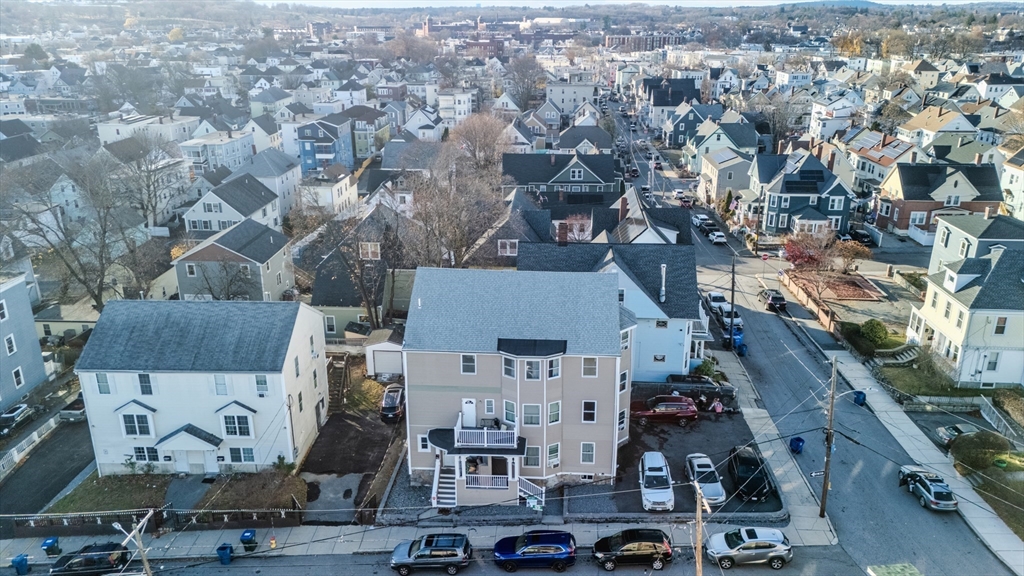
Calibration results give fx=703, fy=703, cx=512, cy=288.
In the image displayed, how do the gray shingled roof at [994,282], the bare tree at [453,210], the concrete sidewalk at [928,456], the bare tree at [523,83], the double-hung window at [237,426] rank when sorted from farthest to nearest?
1. the bare tree at [523,83]
2. the bare tree at [453,210]
3. the gray shingled roof at [994,282]
4. the double-hung window at [237,426]
5. the concrete sidewalk at [928,456]

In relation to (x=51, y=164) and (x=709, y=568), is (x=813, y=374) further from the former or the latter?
(x=51, y=164)

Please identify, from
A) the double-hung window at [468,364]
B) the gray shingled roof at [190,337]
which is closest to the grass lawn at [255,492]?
the gray shingled roof at [190,337]

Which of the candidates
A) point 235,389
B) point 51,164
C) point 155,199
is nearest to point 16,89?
point 51,164

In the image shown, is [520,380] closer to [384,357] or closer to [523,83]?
[384,357]

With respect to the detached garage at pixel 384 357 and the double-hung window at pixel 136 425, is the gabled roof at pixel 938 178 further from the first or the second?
the double-hung window at pixel 136 425

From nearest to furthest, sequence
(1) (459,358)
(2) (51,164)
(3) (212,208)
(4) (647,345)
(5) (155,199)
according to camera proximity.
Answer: (1) (459,358), (4) (647,345), (3) (212,208), (5) (155,199), (2) (51,164)

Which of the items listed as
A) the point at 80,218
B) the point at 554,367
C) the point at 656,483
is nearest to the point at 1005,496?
the point at 656,483
